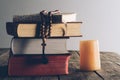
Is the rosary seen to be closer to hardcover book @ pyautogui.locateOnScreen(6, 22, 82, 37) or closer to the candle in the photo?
hardcover book @ pyautogui.locateOnScreen(6, 22, 82, 37)

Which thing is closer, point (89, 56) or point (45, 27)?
point (45, 27)

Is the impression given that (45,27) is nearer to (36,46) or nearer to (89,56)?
(36,46)

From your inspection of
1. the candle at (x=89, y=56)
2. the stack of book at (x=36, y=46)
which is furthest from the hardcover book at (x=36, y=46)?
the candle at (x=89, y=56)

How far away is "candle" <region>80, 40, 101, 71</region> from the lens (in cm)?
79

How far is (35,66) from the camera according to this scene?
696 millimetres

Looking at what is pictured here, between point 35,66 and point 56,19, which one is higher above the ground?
point 56,19

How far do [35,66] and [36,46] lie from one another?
0.19 ft

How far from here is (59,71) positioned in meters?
0.70

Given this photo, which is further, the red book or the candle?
the candle

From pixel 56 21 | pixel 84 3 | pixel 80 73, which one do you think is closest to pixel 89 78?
pixel 80 73

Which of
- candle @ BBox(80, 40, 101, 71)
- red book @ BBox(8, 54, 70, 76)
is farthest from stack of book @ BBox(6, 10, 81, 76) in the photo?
candle @ BBox(80, 40, 101, 71)

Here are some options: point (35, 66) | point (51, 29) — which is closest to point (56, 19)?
point (51, 29)

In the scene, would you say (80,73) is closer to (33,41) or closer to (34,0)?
(33,41)

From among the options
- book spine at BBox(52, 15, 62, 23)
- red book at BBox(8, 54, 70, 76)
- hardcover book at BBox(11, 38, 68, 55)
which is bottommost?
red book at BBox(8, 54, 70, 76)
